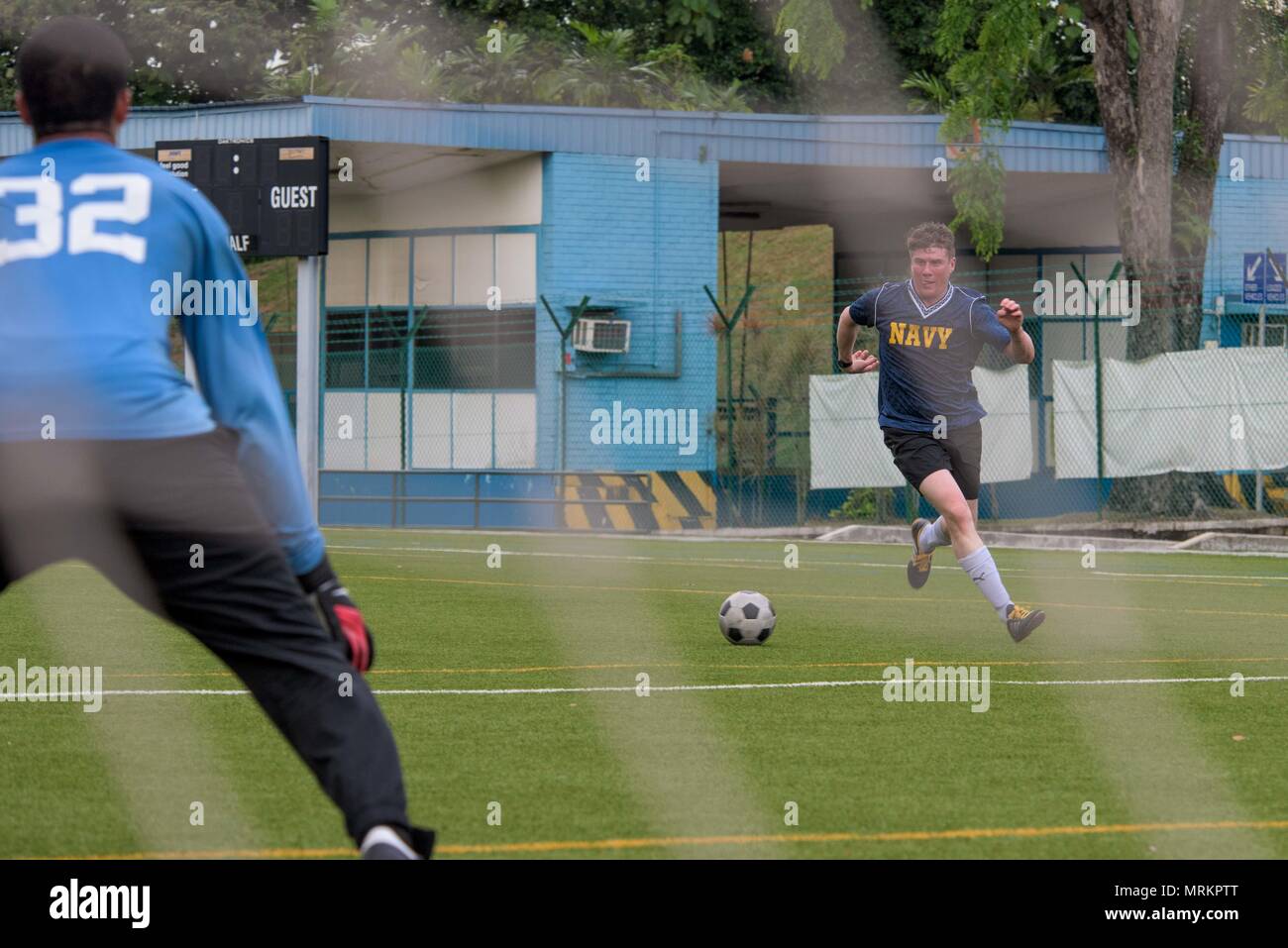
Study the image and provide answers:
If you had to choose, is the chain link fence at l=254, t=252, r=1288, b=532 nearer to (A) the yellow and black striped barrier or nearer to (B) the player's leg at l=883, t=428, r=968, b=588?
(A) the yellow and black striped barrier

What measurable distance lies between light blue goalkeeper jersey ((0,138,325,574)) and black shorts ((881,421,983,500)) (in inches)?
293

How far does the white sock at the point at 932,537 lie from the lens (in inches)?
490

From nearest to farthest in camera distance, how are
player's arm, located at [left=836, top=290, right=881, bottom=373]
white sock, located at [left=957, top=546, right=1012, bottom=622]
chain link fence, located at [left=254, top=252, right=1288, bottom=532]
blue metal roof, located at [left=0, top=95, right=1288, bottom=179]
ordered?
white sock, located at [left=957, top=546, right=1012, bottom=622]
player's arm, located at [left=836, top=290, right=881, bottom=373]
chain link fence, located at [left=254, top=252, right=1288, bottom=532]
blue metal roof, located at [left=0, top=95, right=1288, bottom=179]

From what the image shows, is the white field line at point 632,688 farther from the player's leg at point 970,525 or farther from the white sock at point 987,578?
the white sock at point 987,578

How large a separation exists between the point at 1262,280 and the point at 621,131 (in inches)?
362

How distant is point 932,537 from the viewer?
12688mm

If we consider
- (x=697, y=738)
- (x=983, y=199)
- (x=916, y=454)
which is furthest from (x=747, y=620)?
(x=983, y=199)

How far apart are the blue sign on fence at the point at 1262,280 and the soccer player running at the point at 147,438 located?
23.0 m

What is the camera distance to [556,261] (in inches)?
1145

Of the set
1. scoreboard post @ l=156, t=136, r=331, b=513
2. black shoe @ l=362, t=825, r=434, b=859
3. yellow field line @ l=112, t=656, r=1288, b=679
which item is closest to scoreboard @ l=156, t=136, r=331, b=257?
scoreboard post @ l=156, t=136, r=331, b=513

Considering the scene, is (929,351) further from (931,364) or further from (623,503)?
(623,503)

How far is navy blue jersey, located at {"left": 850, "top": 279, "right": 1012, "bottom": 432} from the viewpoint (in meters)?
11.7

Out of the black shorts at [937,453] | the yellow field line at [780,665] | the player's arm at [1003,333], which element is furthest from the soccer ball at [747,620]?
the player's arm at [1003,333]
